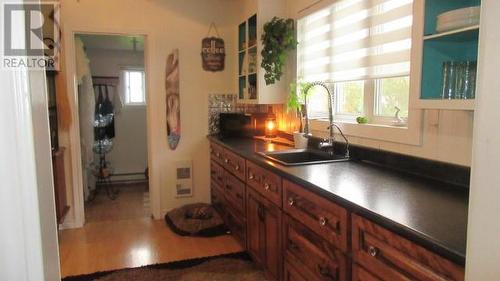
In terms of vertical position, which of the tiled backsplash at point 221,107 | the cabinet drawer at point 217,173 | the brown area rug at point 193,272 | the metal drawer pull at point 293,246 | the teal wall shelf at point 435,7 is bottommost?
the brown area rug at point 193,272

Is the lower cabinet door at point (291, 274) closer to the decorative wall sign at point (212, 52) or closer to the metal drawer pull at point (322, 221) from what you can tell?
the metal drawer pull at point (322, 221)

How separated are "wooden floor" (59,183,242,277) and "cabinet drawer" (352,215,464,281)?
1.87m

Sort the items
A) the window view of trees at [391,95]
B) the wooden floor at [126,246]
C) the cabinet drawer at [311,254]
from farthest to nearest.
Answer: the wooden floor at [126,246] → the window view of trees at [391,95] → the cabinet drawer at [311,254]

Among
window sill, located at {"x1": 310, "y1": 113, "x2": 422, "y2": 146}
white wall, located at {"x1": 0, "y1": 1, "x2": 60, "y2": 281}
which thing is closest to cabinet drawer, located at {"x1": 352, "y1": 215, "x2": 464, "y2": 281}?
window sill, located at {"x1": 310, "y1": 113, "x2": 422, "y2": 146}

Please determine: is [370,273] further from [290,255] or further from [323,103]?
[323,103]

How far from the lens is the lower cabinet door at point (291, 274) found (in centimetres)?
192

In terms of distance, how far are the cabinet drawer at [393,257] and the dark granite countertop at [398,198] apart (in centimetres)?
3

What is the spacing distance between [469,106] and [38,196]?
1.34 m

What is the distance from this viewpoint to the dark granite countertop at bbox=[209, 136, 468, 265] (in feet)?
3.45

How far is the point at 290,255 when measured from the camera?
2.02 meters

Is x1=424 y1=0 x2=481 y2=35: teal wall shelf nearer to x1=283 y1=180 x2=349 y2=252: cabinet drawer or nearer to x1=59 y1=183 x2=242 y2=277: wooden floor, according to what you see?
x1=283 y1=180 x2=349 y2=252: cabinet drawer

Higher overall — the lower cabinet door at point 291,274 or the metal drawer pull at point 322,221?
the metal drawer pull at point 322,221

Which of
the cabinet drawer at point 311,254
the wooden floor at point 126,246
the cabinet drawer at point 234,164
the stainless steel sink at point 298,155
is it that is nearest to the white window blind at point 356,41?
the stainless steel sink at point 298,155

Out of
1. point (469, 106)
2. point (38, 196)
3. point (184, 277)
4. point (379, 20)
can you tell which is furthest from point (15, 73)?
point (184, 277)
